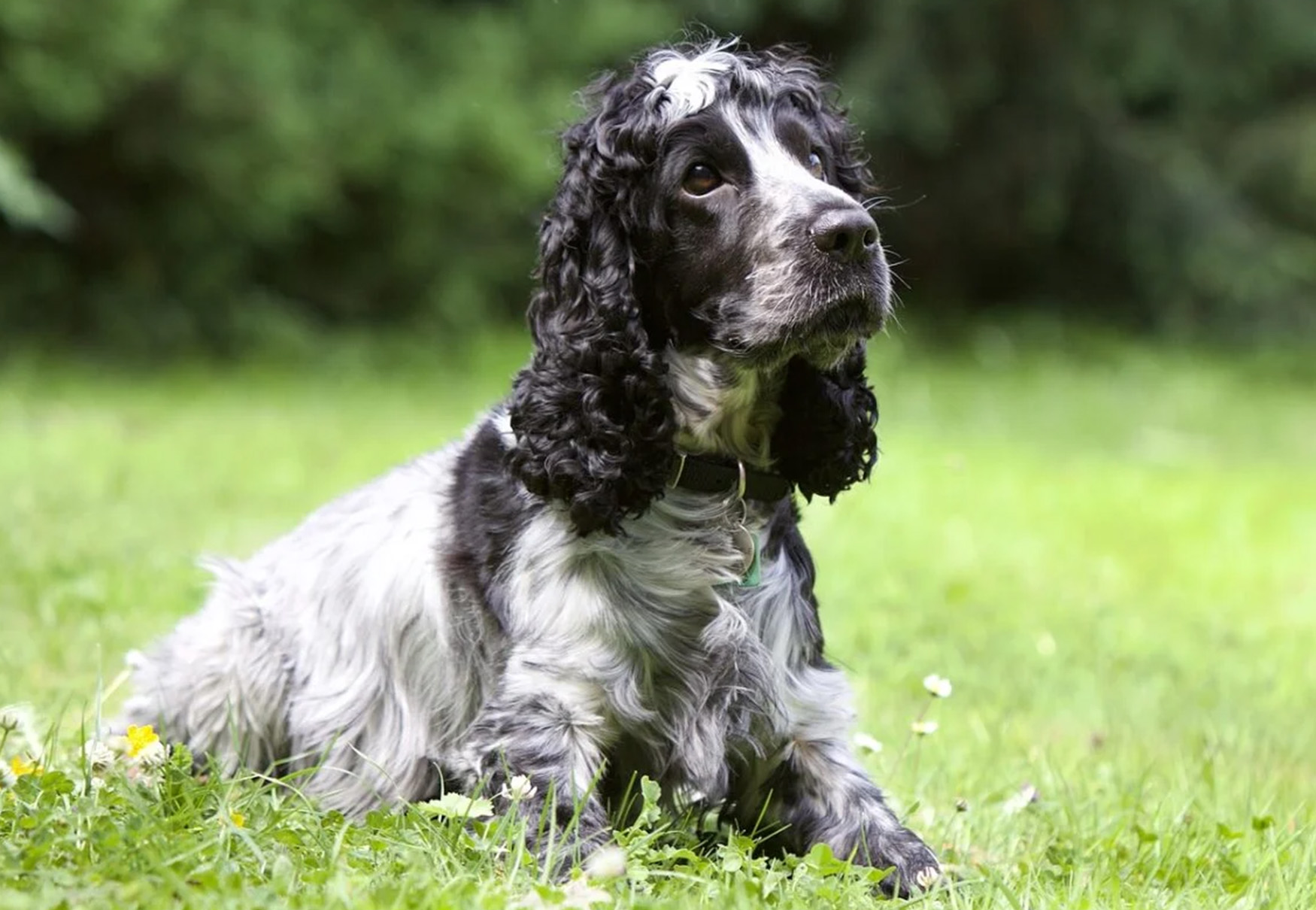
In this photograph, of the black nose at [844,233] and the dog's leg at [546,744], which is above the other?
the black nose at [844,233]

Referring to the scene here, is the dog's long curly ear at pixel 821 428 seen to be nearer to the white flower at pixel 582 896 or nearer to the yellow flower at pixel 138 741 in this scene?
the white flower at pixel 582 896

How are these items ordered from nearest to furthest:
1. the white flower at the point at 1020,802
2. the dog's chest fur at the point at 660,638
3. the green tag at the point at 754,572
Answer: the dog's chest fur at the point at 660,638
the green tag at the point at 754,572
the white flower at the point at 1020,802

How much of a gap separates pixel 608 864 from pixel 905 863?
85cm

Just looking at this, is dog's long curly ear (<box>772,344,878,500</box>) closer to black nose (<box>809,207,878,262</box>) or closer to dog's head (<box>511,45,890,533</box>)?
dog's head (<box>511,45,890,533</box>)

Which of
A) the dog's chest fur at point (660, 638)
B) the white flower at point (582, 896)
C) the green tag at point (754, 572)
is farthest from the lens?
the green tag at point (754, 572)

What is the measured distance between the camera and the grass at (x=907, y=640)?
3.21 metres

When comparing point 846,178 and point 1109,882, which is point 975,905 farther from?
point 846,178

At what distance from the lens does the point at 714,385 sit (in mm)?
3857

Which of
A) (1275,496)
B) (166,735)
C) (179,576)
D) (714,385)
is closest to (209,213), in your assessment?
(179,576)

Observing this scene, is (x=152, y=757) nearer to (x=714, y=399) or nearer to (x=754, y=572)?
(x=754, y=572)

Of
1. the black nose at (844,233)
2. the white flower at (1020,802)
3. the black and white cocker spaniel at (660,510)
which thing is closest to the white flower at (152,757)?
the black and white cocker spaniel at (660,510)

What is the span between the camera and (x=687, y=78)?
386 cm

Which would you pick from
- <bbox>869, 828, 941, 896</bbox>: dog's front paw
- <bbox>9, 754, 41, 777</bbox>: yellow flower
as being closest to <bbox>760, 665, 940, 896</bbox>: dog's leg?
<bbox>869, 828, 941, 896</bbox>: dog's front paw

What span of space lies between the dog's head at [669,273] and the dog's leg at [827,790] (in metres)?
0.61
